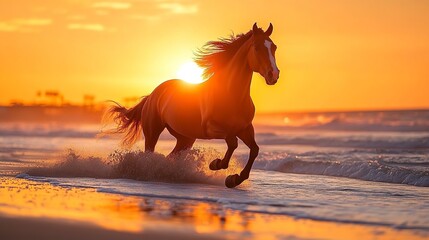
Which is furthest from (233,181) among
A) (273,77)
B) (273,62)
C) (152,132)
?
(152,132)

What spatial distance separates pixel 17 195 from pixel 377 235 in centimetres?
438

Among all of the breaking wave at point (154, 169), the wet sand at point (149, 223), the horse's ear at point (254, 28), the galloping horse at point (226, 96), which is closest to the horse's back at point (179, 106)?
the galloping horse at point (226, 96)

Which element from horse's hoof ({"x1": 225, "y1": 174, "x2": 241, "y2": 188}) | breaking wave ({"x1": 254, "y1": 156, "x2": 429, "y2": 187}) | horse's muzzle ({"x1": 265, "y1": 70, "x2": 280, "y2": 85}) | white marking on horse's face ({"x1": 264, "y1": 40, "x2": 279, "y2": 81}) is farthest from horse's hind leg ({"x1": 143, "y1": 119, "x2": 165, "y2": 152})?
breaking wave ({"x1": 254, "y1": 156, "x2": 429, "y2": 187})

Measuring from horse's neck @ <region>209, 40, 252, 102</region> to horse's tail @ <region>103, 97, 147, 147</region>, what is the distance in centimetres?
307

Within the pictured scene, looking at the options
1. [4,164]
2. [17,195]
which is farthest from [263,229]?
[4,164]

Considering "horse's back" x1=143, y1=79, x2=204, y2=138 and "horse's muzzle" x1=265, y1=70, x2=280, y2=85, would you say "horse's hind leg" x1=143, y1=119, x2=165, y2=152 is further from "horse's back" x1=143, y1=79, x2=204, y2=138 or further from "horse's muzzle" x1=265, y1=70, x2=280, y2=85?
"horse's muzzle" x1=265, y1=70, x2=280, y2=85

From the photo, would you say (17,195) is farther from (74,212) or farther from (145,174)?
(145,174)

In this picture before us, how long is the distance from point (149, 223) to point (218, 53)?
170 inches

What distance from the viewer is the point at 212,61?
10727 millimetres

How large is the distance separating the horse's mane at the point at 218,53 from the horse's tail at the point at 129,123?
2417 mm

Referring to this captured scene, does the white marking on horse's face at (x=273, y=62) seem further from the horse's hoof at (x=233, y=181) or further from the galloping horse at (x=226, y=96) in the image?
the horse's hoof at (x=233, y=181)

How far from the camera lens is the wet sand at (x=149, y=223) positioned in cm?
638

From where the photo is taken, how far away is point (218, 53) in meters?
10.7

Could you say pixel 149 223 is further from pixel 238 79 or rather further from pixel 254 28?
pixel 254 28
